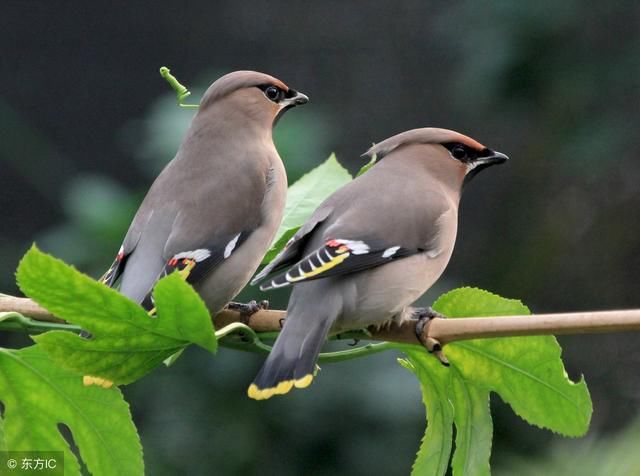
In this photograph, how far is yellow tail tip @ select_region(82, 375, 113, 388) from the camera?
1.46 m

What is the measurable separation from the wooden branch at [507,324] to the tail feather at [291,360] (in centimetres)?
6

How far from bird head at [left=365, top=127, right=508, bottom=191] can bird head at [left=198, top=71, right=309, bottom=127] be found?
0.22 meters

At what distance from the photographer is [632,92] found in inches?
246

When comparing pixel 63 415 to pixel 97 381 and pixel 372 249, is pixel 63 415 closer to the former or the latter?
pixel 97 381

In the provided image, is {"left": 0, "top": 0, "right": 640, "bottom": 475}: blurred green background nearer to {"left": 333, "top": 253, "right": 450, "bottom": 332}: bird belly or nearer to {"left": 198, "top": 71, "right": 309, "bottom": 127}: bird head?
{"left": 198, "top": 71, "right": 309, "bottom": 127}: bird head

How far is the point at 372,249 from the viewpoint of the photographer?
2.16 m

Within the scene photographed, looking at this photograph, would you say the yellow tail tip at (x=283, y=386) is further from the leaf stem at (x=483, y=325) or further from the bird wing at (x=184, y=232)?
the bird wing at (x=184, y=232)

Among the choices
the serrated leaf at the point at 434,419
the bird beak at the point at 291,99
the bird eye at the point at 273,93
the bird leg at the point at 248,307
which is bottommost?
the bird leg at the point at 248,307

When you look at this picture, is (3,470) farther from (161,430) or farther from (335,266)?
(161,430)

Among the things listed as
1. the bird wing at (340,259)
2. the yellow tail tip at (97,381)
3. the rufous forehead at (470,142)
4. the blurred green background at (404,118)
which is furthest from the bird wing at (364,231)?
the blurred green background at (404,118)

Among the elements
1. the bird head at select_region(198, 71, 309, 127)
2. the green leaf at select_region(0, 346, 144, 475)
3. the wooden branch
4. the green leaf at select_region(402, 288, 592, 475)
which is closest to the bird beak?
the bird head at select_region(198, 71, 309, 127)

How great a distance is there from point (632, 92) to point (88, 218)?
9.58 ft

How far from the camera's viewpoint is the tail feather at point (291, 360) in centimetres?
178

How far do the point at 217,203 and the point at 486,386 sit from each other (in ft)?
2.47
